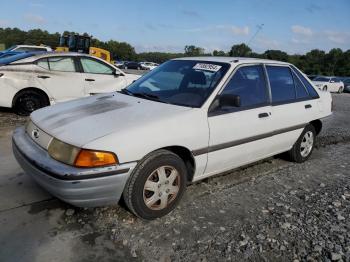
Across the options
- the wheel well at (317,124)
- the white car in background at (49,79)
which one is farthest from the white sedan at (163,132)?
the white car in background at (49,79)

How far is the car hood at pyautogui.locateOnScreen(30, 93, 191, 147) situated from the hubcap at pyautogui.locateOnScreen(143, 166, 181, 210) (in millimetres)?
511

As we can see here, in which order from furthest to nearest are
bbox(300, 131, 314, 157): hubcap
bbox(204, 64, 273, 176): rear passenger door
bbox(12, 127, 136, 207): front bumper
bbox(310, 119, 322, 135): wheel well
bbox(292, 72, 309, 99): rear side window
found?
bbox(310, 119, 322, 135): wheel well → bbox(300, 131, 314, 157): hubcap → bbox(292, 72, 309, 99): rear side window → bbox(204, 64, 273, 176): rear passenger door → bbox(12, 127, 136, 207): front bumper

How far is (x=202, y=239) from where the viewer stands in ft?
10.4

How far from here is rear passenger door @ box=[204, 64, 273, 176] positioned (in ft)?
12.3

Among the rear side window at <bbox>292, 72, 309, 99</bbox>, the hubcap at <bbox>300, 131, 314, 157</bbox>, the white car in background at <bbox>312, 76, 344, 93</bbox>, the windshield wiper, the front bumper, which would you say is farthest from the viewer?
the white car in background at <bbox>312, 76, 344, 93</bbox>

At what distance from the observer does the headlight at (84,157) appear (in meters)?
2.89

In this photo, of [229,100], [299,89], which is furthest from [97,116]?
[299,89]

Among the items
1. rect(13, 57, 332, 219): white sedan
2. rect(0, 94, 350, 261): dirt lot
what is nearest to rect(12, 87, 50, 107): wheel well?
rect(0, 94, 350, 261): dirt lot

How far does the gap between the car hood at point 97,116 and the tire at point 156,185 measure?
37 centimetres

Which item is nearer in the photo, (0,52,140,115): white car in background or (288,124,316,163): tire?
(288,124,316,163): tire

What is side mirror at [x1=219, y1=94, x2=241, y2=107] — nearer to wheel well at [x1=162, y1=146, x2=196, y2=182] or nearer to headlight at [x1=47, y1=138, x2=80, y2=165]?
wheel well at [x1=162, y1=146, x2=196, y2=182]

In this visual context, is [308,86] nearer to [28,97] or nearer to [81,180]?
[81,180]

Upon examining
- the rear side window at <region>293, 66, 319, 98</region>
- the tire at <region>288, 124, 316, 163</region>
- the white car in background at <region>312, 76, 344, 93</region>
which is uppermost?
the rear side window at <region>293, 66, 319, 98</region>

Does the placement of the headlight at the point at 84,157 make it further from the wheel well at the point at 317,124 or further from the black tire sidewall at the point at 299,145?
the wheel well at the point at 317,124
